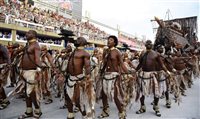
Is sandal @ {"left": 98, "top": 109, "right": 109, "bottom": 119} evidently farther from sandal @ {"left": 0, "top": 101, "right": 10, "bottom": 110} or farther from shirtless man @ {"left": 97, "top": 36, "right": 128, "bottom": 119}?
sandal @ {"left": 0, "top": 101, "right": 10, "bottom": 110}

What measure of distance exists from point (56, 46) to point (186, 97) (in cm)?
1426

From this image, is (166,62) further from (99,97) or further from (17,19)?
(17,19)

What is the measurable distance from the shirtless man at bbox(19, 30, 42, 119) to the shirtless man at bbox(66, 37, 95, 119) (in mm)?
722

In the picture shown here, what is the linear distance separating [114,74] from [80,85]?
0.91m

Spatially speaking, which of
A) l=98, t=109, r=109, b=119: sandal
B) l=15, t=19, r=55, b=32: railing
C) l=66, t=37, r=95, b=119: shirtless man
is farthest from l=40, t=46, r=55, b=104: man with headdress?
l=15, t=19, r=55, b=32: railing

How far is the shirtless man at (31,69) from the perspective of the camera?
5188mm

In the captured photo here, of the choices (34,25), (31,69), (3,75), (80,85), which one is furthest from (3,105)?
(34,25)

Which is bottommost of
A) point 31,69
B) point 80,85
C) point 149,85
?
point 149,85

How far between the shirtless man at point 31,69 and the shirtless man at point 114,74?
143 centimetres

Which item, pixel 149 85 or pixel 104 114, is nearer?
pixel 104 114

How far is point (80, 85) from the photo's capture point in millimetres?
4934

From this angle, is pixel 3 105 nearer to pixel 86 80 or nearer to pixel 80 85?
pixel 80 85

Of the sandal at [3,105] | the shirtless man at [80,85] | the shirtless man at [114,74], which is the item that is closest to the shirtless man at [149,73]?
the shirtless man at [114,74]

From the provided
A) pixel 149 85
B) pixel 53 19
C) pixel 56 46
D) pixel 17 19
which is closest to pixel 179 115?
pixel 149 85
